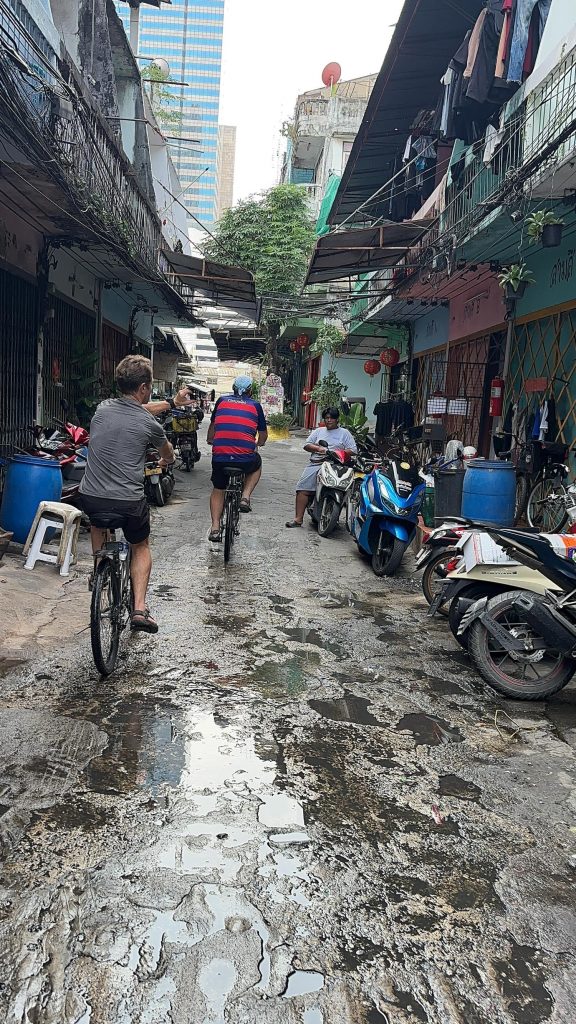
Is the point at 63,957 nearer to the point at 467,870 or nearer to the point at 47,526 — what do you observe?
the point at 467,870

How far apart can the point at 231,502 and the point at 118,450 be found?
2885 millimetres

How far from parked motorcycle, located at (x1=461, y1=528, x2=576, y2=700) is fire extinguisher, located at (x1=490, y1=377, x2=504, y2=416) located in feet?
22.9

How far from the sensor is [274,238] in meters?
27.3

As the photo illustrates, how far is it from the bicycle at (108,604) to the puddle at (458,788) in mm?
1848

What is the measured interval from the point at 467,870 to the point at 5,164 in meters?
6.86

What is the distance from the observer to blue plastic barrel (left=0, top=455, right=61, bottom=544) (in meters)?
7.01

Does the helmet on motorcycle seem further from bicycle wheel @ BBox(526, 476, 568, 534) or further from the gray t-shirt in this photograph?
the gray t-shirt

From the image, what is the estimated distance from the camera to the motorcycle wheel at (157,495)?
1060cm

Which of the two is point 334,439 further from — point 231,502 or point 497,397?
point 497,397

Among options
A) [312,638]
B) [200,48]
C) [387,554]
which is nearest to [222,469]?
[387,554]

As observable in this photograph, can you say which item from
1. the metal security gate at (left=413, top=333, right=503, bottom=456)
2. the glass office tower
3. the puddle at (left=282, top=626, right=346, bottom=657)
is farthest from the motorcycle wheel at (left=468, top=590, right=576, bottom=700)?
the glass office tower

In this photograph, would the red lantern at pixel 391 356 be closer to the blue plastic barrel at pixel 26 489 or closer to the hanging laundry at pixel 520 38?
the hanging laundry at pixel 520 38

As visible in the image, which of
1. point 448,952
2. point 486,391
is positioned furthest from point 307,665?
point 486,391

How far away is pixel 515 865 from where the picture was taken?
106 inches
